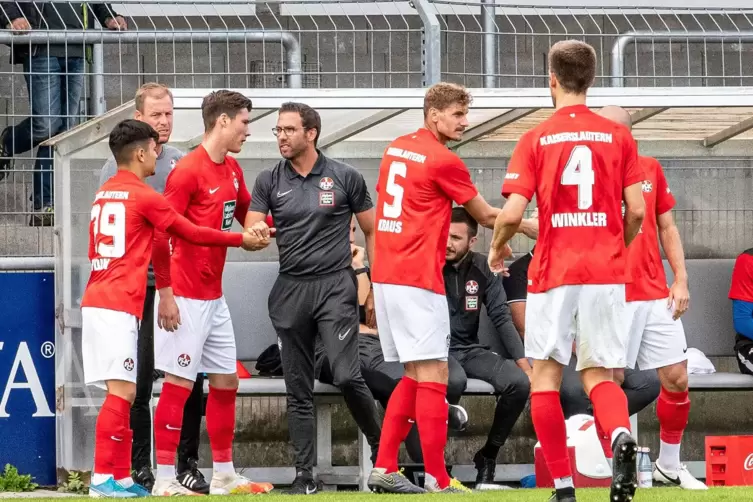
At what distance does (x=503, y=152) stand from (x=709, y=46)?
6.15 ft

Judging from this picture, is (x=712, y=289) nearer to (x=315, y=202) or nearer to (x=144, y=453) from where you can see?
(x=315, y=202)

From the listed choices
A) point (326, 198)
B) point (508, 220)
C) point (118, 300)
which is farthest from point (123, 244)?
point (508, 220)

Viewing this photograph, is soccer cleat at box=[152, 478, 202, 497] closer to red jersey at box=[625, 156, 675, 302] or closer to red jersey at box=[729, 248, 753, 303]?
red jersey at box=[625, 156, 675, 302]

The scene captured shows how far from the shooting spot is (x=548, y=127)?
5.88m

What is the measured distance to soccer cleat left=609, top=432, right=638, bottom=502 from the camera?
5.45 metres

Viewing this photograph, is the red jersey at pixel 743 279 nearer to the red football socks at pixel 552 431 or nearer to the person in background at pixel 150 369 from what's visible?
the person in background at pixel 150 369

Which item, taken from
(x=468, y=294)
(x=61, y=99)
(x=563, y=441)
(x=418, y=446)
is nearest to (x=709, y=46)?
(x=468, y=294)

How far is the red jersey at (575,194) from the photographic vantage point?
19.0 feet

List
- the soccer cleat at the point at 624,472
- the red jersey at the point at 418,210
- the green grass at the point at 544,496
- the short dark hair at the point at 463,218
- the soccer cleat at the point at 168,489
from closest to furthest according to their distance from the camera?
the soccer cleat at the point at 624,472 → the green grass at the point at 544,496 → the red jersey at the point at 418,210 → the soccer cleat at the point at 168,489 → the short dark hair at the point at 463,218

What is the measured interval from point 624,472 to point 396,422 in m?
1.78

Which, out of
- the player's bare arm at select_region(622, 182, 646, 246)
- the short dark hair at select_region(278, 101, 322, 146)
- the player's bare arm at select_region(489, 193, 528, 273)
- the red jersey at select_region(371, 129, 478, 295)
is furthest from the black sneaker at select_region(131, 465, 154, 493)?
the player's bare arm at select_region(622, 182, 646, 246)

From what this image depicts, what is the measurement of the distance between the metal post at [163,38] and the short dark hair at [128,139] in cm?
179

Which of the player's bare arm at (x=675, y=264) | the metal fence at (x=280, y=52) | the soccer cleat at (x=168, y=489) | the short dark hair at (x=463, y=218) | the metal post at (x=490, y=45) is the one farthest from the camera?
the metal post at (x=490, y=45)

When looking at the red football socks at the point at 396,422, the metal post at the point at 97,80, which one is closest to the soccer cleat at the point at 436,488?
the red football socks at the point at 396,422
